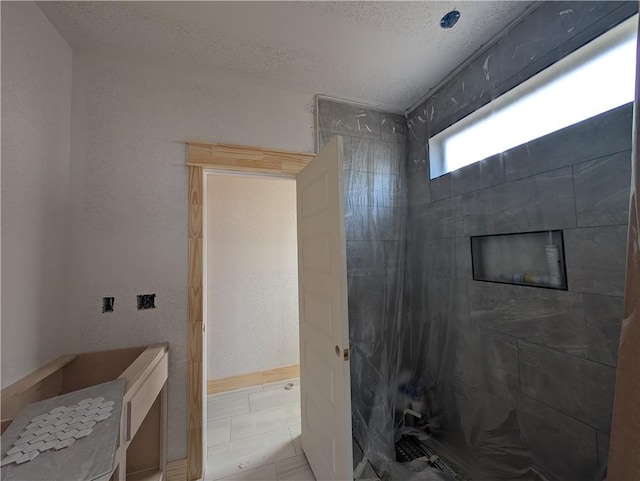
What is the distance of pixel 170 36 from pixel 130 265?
1.34 metres

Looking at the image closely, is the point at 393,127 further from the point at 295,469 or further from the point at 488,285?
the point at 295,469

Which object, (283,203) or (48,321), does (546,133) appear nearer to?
(283,203)

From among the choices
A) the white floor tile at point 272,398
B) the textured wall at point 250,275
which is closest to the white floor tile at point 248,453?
the white floor tile at point 272,398

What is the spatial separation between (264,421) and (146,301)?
139cm

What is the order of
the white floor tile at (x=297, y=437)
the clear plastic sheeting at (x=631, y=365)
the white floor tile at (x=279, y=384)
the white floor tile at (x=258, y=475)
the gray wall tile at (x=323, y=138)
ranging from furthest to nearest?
the white floor tile at (x=279, y=384), the gray wall tile at (x=323, y=138), the white floor tile at (x=297, y=437), the white floor tile at (x=258, y=475), the clear plastic sheeting at (x=631, y=365)

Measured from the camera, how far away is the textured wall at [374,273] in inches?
61.9

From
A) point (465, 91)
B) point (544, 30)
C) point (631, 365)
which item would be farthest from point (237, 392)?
point (544, 30)

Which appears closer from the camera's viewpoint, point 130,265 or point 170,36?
point 170,36

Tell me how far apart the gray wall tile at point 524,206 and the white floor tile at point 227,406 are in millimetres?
2379

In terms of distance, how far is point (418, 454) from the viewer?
1607 millimetres

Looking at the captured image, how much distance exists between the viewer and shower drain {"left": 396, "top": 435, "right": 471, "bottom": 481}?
4.87 ft

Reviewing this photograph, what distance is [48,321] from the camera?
4.06 feet

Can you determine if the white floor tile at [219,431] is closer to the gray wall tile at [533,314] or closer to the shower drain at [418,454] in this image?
the shower drain at [418,454]

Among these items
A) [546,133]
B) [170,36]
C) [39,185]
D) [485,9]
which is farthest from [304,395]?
[485,9]
